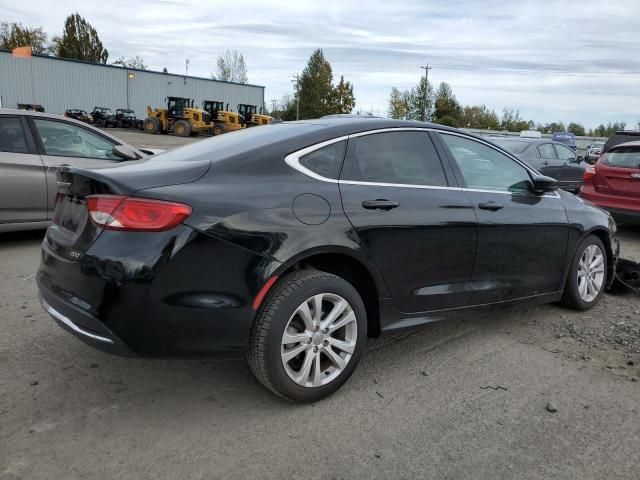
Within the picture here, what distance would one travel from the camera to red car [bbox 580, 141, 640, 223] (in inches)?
320

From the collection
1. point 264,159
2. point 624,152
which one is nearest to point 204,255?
point 264,159

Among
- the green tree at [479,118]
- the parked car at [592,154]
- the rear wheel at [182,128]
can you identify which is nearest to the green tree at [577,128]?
the green tree at [479,118]

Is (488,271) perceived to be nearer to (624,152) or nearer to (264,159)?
(264,159)

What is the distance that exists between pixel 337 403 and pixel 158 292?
3.86ft

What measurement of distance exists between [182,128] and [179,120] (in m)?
1.02

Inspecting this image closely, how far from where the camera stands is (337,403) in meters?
3.14

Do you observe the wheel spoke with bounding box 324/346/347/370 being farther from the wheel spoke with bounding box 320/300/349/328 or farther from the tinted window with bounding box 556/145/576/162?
the tinted window with bounding box 556/145/576/162

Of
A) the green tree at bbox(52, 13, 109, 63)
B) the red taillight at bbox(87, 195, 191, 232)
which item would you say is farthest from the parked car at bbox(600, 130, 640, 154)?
the green tree at bbox(52, 13, 109, 63)

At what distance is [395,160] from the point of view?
3.53 meters

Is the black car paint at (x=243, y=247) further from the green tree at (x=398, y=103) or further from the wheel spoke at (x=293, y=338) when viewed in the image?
the green tree at (x=398, y=103)

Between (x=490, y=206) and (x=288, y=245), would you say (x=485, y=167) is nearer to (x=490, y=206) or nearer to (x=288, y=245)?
(x=490, y=206)

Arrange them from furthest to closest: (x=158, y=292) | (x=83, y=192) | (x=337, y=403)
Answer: (x=337, y=403), (x=83, y=192), (x=158, y=292)

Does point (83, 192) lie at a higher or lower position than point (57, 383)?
higher

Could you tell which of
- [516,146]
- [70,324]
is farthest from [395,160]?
[516,146]
